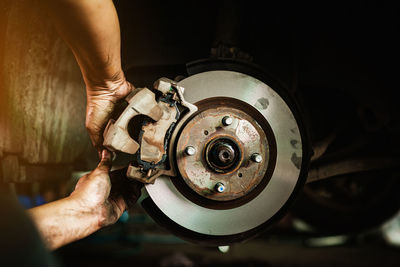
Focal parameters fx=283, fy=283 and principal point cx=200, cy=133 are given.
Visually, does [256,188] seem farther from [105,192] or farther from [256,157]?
[105,192]

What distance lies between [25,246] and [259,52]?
84cm

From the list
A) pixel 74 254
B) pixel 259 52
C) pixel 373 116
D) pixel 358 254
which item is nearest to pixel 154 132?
pixel 259 52

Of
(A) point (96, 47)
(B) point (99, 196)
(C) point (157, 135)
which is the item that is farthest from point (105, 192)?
(A) point (96, 47)

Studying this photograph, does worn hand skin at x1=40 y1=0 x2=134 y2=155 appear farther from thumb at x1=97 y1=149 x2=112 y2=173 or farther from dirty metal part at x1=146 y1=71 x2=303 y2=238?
dirty metal part at x1=146 y1=71 x2=303 y2=238

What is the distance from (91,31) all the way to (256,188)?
0.47 metres

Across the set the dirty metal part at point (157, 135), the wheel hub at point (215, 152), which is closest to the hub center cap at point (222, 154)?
the wheel hub at point (215, 152)

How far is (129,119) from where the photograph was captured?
0.58 metres

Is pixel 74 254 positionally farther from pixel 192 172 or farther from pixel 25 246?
pixel 25 246

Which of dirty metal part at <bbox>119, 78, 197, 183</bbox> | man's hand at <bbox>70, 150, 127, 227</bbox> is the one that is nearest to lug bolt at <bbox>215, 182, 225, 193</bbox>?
dirty metal part at <bbox>119, 78, 197, 183</bbox>

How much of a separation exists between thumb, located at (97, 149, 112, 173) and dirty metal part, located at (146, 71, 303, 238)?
0.38 feet

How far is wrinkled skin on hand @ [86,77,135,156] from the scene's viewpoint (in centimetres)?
63

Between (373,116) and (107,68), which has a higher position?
(373,116)

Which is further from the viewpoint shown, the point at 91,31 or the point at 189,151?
the point at 189,151

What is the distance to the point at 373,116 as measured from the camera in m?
0.99
